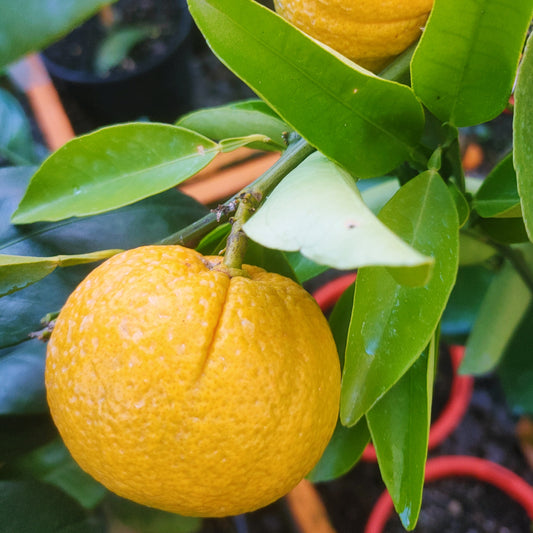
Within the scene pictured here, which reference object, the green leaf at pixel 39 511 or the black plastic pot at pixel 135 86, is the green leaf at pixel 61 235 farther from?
the black plastic pot at pixel 135 86

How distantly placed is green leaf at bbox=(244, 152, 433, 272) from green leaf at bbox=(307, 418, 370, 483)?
0.89ft

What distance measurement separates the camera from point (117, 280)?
365 millimetres

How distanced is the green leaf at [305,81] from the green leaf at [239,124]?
138mm

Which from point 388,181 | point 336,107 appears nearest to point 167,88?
point 388,181

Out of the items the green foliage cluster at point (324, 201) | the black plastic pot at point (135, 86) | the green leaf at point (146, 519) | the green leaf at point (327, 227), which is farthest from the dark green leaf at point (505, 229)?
the black plastic pot at point (135, 86)

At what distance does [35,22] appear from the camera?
1.54 feet

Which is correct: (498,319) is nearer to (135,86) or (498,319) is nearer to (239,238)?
(239,238)

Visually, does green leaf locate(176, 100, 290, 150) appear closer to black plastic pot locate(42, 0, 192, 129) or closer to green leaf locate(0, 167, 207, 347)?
green leaf locate(0, 167, 207, 347)

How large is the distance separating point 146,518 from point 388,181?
530mm

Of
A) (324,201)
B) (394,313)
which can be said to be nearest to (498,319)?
(394,313)

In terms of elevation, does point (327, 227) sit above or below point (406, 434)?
above

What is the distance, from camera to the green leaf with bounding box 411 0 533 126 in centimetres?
35

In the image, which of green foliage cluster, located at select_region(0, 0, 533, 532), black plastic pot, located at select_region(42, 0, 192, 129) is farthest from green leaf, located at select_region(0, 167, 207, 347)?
black plastic pot, located at select_region(42, 0, 192, 129)

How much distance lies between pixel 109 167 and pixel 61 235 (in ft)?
0.41
